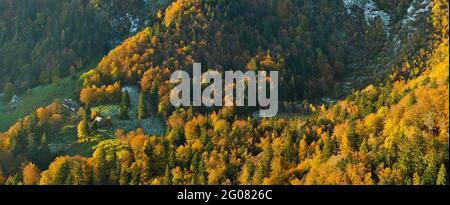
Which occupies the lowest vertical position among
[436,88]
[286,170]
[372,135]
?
[286,170]

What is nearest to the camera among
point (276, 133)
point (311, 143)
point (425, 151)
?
point (425, 151)

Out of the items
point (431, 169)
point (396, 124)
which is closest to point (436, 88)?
point (396, 124)

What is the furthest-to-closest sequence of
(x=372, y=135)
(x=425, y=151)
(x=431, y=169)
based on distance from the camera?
(x=372, y=135), (x=425, y=151), (x=431, y=169)

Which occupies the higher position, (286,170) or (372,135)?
(372,135)

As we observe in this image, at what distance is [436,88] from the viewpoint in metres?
188

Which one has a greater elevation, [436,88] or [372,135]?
[436,88]

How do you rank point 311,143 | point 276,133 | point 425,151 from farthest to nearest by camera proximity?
point 276,133
point 311,143
point 425,151

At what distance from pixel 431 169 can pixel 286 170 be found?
157ft

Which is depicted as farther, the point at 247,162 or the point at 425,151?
the point at 247,162
